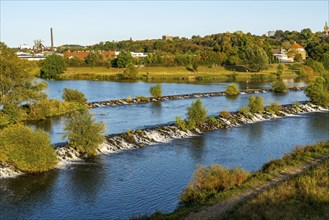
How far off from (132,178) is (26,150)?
7.97 meters

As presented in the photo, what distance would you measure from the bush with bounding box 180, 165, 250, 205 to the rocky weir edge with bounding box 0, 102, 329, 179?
12.3m

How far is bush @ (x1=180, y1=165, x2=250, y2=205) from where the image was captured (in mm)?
23159

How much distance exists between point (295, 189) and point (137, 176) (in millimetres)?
12491

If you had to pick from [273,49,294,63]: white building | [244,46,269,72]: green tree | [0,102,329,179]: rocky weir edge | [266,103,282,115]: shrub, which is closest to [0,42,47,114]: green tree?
[0,102,329,179]: rocky weir edge

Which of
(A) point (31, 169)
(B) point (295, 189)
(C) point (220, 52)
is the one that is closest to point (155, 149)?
(A) point (31, 169)

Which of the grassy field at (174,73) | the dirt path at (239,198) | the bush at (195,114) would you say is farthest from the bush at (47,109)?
the grassy field at (174,73)

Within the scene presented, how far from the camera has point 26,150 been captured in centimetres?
3042

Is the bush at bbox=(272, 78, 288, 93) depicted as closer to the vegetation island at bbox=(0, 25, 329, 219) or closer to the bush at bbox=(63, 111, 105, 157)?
the vegetation island at bbox=(0, 25, 329, 219)

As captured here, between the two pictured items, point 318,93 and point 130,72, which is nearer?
point 318,93

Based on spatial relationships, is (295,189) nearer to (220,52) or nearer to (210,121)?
(210,121)

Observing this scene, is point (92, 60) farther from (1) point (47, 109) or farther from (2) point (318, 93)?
(2) point (318, 93)

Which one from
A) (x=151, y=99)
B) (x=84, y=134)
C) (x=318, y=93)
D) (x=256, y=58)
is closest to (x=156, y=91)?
(x=151, y=99)

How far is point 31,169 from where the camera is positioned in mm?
30375

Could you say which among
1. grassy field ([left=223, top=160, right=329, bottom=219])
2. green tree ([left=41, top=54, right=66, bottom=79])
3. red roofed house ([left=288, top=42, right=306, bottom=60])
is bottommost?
grassy field ([left=223, top=160, right=329, bottom=219])
